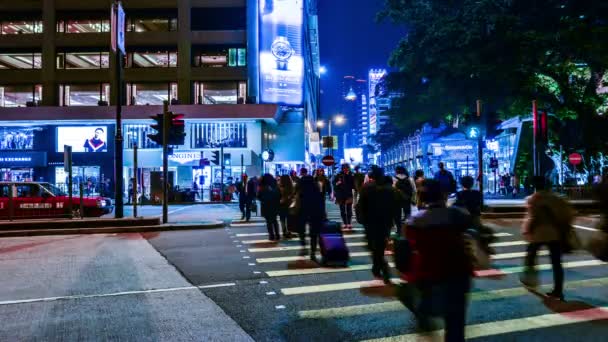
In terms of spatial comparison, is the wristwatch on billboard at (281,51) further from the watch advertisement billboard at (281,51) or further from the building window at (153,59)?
the building window at (153,59)

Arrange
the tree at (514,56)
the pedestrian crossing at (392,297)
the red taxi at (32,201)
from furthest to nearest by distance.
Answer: the tree at (514,56)
the red taxi at (32,201)
the pedestrian crossing at (392,297)

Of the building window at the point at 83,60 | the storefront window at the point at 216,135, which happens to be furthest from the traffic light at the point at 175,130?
the building window at the point at 83,60

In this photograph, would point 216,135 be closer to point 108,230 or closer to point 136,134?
point 136,134

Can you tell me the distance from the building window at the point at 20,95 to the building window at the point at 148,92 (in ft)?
24.6

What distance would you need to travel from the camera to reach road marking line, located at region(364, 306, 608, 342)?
18.4 ft

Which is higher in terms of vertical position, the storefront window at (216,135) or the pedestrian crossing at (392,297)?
the storefront window at (216,135)

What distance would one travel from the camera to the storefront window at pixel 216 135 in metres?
42.6

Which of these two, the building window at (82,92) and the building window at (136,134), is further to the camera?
the building window at (82,92)

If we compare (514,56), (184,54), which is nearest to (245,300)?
(514,56)

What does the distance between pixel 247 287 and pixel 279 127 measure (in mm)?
41500

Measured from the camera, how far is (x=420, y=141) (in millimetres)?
84875

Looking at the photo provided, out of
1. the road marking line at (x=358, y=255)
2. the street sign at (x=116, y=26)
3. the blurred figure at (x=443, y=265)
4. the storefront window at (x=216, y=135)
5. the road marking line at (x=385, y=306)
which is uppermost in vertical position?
the street sign at (x=116, y=26)

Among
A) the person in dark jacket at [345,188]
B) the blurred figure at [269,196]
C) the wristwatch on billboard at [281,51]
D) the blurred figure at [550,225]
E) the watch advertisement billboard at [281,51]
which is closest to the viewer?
the blurred figure at [550,225]

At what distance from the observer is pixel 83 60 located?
144 feet
